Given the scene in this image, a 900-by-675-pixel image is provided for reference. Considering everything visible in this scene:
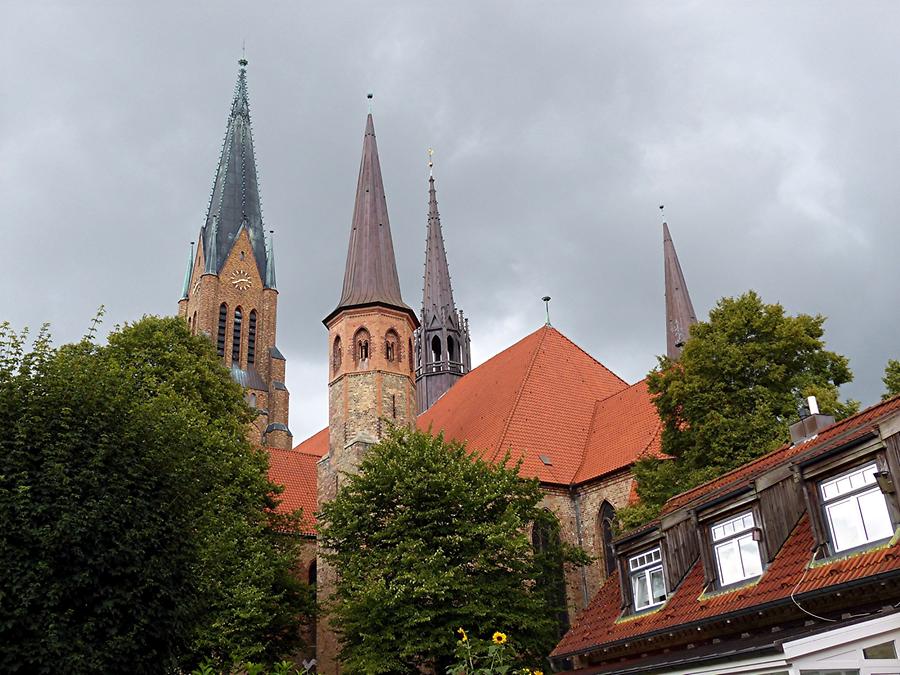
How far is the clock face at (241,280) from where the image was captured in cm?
5231

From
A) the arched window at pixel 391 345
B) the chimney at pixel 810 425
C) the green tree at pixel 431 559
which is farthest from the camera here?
the arched window at pixel 391 345

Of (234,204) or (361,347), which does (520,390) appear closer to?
(361,347)

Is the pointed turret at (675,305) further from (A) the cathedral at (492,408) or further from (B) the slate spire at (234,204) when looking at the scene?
(B) the slate spire at (234,204)

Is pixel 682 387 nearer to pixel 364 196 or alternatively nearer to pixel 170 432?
pixel 170 432

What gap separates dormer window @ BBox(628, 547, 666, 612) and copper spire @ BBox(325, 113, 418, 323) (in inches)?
637

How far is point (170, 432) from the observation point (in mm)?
14617

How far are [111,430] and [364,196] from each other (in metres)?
18.5

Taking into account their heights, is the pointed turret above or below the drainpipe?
above

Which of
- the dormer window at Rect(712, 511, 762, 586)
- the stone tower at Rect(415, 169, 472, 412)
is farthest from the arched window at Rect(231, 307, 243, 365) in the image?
the dormer window at Rect(712, 511, 762, 586)

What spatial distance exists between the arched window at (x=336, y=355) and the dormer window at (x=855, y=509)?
19538mm

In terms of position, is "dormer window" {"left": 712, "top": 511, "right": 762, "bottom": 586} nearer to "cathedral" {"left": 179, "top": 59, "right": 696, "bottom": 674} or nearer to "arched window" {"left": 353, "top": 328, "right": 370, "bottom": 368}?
"cathedral" {"left": 179, "top": 59, "right": 696, "bottom": 674}

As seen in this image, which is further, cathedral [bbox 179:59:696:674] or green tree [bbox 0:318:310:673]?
cathedral [bbox 179:59:696:674]

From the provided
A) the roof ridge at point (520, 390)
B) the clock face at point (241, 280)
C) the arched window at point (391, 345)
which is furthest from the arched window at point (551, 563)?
the clock face at point (241, 280)

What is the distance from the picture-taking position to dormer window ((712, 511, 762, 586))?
10617 mm
